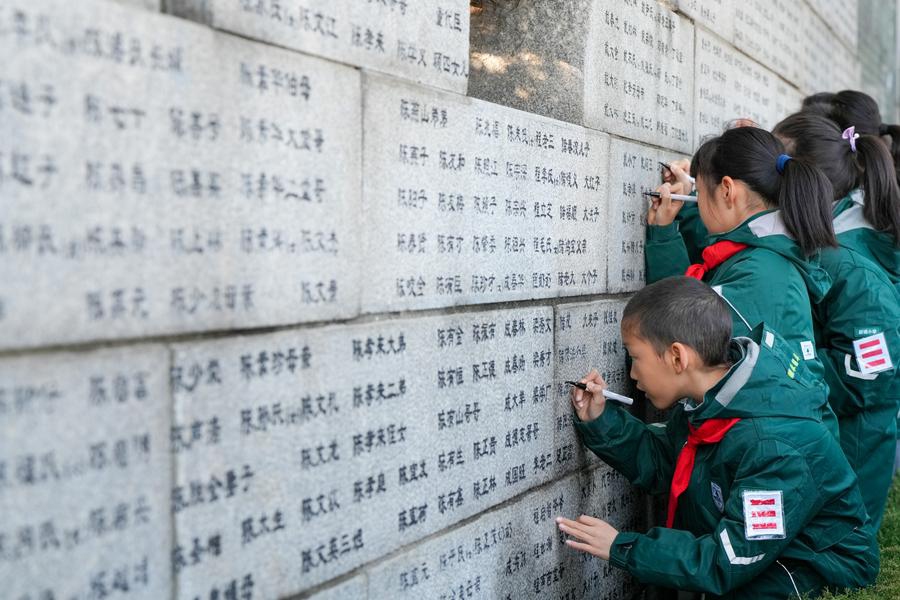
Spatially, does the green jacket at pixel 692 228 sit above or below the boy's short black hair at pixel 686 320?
above

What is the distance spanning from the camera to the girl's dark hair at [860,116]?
14.2 feet

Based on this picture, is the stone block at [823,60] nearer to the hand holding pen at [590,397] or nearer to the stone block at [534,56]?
the stone block at [534,56]

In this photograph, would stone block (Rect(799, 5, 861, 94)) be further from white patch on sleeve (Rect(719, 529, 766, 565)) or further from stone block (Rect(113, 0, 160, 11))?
stone block (Rect(113, 0, 160, 11))

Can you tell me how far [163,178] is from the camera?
5.62 feet

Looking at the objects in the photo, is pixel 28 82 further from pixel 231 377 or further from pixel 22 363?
pixel 231 377

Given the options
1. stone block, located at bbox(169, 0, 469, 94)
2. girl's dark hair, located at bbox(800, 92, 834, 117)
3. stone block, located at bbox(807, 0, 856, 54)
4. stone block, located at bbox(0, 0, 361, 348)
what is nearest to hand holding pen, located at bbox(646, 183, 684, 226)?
girl's dark hair, located at bbox(800, 92, 834, 117)

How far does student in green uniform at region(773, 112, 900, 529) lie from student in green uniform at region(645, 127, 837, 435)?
13.1 inches

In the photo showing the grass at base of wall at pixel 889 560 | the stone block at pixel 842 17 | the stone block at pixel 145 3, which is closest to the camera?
the stone block at pixel 145 3

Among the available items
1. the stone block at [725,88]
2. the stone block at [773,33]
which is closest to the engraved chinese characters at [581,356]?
the stone block at [725,88]

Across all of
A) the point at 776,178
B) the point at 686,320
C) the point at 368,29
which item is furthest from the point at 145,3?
the point at 776,178

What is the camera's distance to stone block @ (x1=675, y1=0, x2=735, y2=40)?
13.6ft

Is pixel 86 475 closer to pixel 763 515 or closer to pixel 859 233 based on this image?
pixel 763 515

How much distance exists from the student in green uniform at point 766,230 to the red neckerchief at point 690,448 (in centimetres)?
45

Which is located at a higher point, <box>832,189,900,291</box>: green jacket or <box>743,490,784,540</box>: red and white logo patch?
<box>832,189,900,291</box>: green jacket
